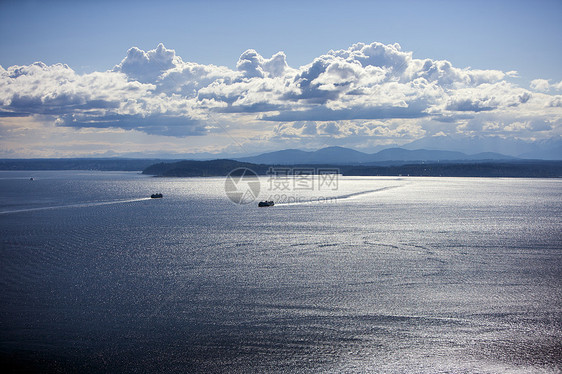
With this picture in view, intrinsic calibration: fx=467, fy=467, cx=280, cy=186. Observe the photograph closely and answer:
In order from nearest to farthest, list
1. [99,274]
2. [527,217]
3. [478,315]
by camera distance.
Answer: [478,315]
[99,274]
[527,217]

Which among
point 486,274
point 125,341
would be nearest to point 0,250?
point 125,341

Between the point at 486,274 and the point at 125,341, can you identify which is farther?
the point at 486,274

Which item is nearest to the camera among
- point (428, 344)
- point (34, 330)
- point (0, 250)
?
point (428, 344)

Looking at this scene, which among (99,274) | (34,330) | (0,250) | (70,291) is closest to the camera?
(34,330)

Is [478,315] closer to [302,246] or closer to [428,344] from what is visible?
[428,344]

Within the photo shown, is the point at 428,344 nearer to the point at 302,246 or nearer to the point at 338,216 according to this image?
the point at 302,246

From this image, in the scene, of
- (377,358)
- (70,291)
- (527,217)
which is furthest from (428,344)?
(527,217)
